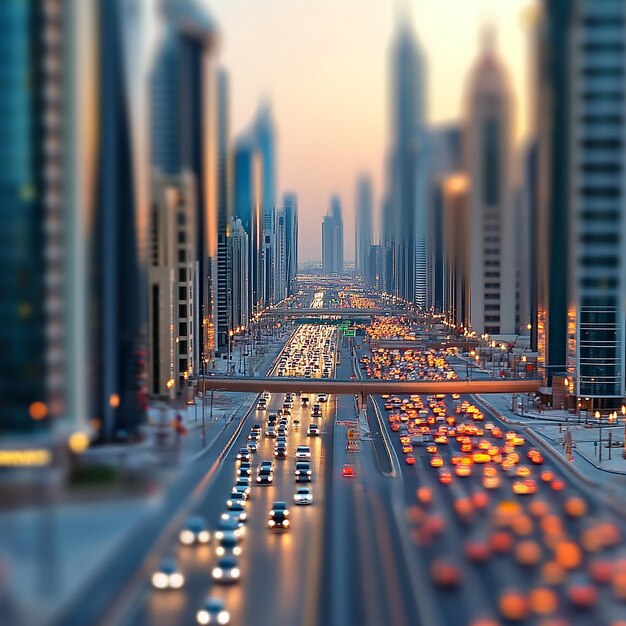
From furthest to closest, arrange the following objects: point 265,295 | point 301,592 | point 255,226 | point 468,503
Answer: point 265,295 → point 255,226 → point 468,503 → point 301,592

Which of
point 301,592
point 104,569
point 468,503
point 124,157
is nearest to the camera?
point 104,569

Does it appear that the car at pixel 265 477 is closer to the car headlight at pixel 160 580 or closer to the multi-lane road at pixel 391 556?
the multi-lane road at pixel 391 556

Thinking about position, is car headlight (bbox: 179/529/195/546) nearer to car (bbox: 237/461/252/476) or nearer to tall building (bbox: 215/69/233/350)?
car (bbox: 237/461/252/476)

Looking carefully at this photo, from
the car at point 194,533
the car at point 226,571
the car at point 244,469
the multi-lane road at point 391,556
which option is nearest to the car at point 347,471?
the multi-lane road at point 391,556

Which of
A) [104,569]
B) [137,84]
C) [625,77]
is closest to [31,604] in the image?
[104,569]

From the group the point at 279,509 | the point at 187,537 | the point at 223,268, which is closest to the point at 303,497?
the point at 279,509

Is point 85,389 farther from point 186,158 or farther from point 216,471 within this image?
point 186,158
